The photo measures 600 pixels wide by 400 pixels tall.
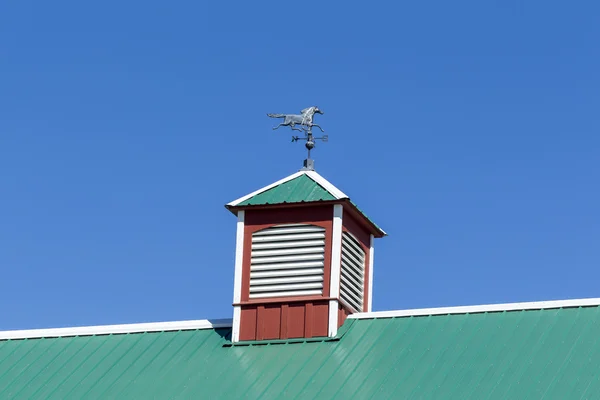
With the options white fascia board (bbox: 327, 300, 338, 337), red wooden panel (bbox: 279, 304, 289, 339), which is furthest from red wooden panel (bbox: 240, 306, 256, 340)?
white fascia board (bbox: 327, 300, 338, 337)

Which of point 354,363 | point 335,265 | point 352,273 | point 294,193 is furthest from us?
point 352,273

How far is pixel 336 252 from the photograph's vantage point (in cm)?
3841

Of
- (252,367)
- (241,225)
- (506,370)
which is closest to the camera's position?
(506,370)

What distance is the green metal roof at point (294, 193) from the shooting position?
128ft

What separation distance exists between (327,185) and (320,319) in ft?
10.5

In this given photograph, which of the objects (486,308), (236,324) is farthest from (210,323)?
(486,308)

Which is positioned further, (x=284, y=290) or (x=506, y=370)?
(x=284, y=290)

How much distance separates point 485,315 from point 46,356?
32.8 ft

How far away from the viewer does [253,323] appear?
38.3 m

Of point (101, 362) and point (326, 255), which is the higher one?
point (326, 255)

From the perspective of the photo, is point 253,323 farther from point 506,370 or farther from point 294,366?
point 506,370

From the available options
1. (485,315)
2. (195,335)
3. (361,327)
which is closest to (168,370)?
(195,335)

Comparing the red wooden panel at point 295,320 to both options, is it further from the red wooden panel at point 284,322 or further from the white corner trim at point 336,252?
the white corner trim at point 336,252

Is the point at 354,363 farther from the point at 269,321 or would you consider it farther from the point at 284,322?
the point at 269,321
